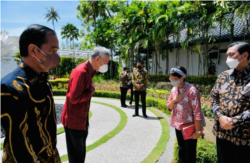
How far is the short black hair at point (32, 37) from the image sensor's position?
1.08 metres

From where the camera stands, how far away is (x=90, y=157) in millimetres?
3383

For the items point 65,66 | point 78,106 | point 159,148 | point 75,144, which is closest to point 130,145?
point 159,148

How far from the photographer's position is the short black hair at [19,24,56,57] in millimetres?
1084

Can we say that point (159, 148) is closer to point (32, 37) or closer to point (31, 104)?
point (31, 104)

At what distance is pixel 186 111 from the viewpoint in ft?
8.01

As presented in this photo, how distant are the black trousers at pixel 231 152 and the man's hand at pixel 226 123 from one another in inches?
9.2

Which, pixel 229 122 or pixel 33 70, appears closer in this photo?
pixel 33 70

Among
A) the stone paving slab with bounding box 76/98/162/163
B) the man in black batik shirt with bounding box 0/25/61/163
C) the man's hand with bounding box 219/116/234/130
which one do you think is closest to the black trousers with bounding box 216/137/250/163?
the man's hand with bounding box 219/116/234/130

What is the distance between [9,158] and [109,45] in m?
22.2

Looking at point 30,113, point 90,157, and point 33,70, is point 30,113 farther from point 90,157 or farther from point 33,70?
point 90,157

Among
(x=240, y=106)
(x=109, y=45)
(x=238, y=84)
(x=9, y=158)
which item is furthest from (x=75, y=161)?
(x=109, y=45)

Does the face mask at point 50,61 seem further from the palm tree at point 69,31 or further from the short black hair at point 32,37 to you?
the palm tree at point 69,31

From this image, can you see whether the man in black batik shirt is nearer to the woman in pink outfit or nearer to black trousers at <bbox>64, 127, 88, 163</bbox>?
black trousers at <bbox>64, 127, 88, 163</bbox>

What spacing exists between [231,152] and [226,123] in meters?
0.45
